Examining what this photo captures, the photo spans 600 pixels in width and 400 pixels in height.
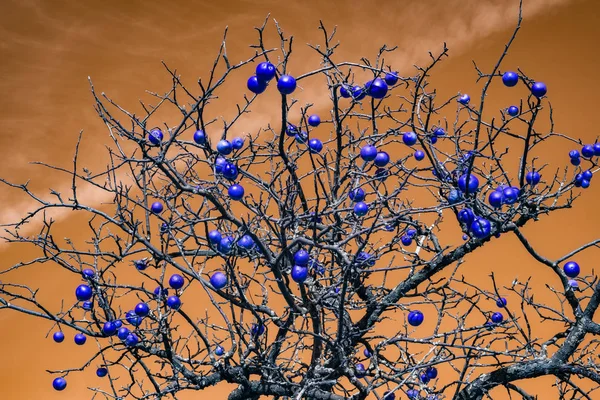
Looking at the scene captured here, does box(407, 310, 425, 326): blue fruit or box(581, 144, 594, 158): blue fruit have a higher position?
box(581, 144, 594, 158): blue fruit

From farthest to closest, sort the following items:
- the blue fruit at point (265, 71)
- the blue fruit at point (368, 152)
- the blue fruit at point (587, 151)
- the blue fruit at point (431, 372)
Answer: the blue fruit at point (431, 372), the blue fruit at point (587, 151), the blue fruit at point (368, 152), the blue fruit at point (265, 71)

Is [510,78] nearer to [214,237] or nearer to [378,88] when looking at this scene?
[378,88]

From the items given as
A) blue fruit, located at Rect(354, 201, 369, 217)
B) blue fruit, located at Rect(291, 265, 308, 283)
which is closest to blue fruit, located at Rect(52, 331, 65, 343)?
blue fruit, located at Rect(291, 265, 308, 283)

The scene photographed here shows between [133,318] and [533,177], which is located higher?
[533,177]

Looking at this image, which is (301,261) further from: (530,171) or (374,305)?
(530,171)

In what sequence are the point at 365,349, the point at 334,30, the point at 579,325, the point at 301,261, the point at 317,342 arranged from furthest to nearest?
the point at 365,349, the point at 317,342, the point at 579,325, the point at 334,30, the point at 301,261

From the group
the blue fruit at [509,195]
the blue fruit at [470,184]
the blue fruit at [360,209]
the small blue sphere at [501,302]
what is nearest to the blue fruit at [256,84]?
the blue fruit at [360,209]

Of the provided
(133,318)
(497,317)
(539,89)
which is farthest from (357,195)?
(133,318)

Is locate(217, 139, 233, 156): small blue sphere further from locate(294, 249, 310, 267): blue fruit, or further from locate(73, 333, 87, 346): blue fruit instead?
locate(73, 333, 87, 346): blue fruit

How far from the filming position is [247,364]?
5070 millimetres

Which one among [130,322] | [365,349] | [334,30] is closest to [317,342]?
[365,349]

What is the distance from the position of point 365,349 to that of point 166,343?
2.54m

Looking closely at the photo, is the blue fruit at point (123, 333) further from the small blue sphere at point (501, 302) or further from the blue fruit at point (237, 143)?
the small blue sphere at point (501, 302)

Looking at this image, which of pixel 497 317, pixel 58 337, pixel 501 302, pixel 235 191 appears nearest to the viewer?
pixel 235 191
